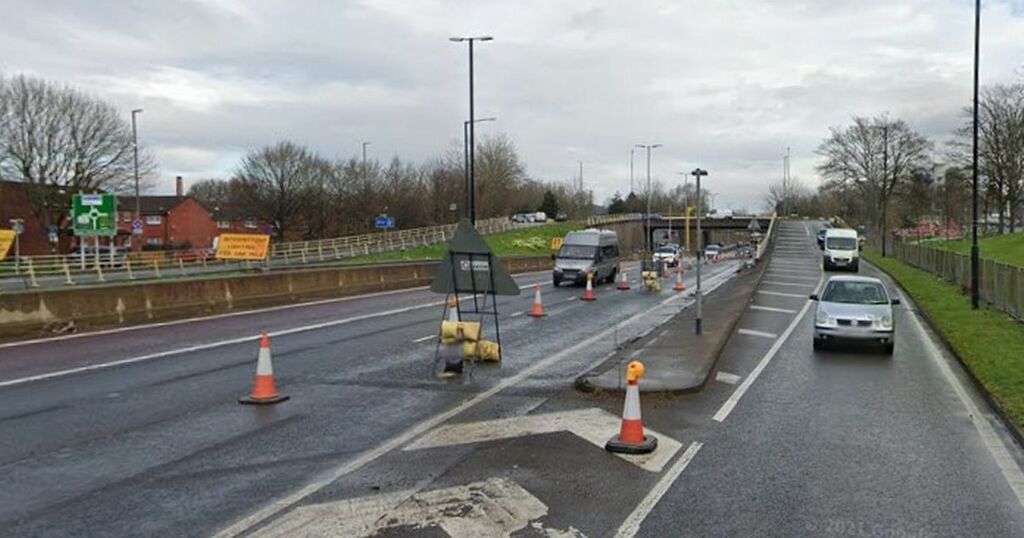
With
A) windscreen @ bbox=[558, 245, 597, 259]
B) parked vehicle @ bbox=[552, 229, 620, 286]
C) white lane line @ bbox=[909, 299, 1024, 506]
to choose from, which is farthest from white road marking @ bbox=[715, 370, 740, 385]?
windscreen @ bbox=[558, 245, 597, 259]

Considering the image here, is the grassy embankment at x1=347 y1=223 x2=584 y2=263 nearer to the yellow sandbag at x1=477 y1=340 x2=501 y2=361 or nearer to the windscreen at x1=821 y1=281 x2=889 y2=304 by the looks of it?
the windscreen at x1=821 y1=281 x2=889 y2=304

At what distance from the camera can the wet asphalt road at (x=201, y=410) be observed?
21.6 ft

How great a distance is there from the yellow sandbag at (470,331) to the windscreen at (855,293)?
8.01m

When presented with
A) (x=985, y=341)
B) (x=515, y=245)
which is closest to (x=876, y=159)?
(x=515, y=245)

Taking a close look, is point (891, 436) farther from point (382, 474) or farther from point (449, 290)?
point (449, 290)

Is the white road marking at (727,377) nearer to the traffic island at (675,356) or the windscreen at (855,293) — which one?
the traffic island at (675,356)

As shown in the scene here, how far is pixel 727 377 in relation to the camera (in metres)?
13.2

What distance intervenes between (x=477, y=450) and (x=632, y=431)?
151cm

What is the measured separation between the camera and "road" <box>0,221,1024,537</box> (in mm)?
6293

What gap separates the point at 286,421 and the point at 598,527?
457 centimetres

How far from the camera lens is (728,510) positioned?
6.58 m

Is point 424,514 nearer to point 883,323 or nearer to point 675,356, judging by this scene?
point 675,356

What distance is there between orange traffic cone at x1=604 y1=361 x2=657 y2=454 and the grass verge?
429 cm

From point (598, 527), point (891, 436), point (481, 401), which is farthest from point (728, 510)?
point (481, 401)
